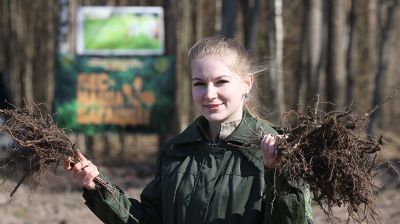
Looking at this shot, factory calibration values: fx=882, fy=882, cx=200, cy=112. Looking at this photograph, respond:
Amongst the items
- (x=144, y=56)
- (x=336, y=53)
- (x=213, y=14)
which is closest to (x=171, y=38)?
(x=144, y=56)

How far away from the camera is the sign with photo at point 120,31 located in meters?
14.3

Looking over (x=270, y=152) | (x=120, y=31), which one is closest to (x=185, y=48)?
(x=120, y=31)

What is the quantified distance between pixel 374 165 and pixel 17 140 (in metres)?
1.34

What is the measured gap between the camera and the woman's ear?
11.1 ft

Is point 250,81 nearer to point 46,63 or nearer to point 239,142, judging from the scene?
point 239,142

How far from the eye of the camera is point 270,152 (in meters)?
2.93

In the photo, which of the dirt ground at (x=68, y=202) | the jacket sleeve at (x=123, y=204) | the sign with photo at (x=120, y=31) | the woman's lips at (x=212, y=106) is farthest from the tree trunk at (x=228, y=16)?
the woman's lips at (x=212, y=106)

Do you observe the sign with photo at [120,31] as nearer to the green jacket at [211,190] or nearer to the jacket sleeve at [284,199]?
the green jacket at [211,190]

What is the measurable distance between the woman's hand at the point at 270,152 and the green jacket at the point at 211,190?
32 millimetres

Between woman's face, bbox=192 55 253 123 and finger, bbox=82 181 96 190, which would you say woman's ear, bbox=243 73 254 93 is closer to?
woman's face, bbox=192 55 253 123

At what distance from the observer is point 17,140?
3357 mm

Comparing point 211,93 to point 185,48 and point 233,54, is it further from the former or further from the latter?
point 185,48

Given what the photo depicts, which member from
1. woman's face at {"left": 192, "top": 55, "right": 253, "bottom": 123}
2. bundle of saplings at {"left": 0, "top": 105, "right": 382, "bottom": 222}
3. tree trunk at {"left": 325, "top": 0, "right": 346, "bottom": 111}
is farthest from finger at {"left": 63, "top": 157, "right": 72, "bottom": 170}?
tree trunk at {"left": 325, "top": 0, "right": 346, "bottom": 111}

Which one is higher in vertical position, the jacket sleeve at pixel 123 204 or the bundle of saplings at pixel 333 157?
the bundle of saplings at pixel 333 157
